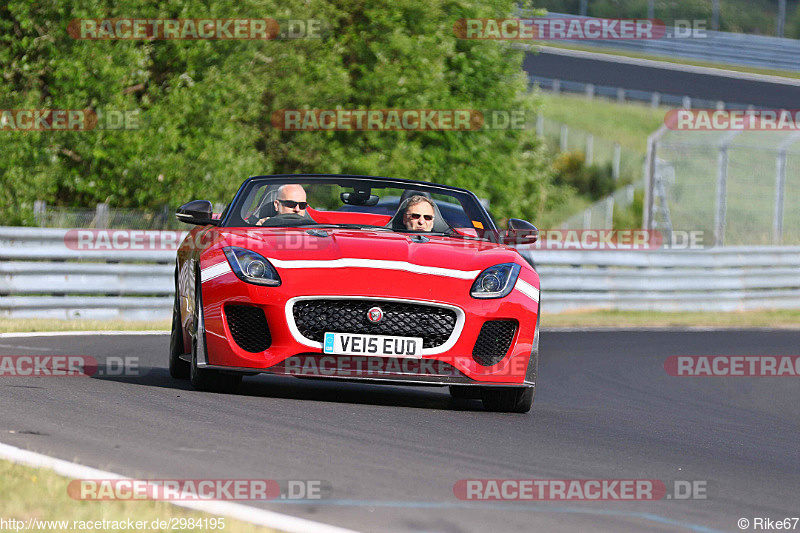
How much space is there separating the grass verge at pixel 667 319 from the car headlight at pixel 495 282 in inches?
400

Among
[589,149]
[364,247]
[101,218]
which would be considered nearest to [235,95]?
[101,218]

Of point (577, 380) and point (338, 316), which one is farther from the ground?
point (338, 316)

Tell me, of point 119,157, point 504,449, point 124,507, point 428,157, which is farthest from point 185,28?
point 124,507

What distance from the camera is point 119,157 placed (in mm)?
20328

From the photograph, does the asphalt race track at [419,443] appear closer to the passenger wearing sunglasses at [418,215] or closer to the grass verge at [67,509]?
the grass verge at [67,509]

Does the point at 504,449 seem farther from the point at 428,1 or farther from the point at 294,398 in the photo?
the point at 428,1

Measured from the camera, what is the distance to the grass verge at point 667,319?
18.8m

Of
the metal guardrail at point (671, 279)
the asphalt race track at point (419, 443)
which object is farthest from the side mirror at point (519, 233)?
the metal guardrail at point (671, 279)

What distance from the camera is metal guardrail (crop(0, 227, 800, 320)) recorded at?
14.2 meters

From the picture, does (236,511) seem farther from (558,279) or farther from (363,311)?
(558,279)

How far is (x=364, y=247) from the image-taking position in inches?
294

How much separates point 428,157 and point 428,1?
3165 mm

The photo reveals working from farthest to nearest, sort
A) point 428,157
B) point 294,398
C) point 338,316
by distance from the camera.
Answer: point 428,157 → point 294,398 → point 338,316

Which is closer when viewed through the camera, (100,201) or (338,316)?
(338,316)
